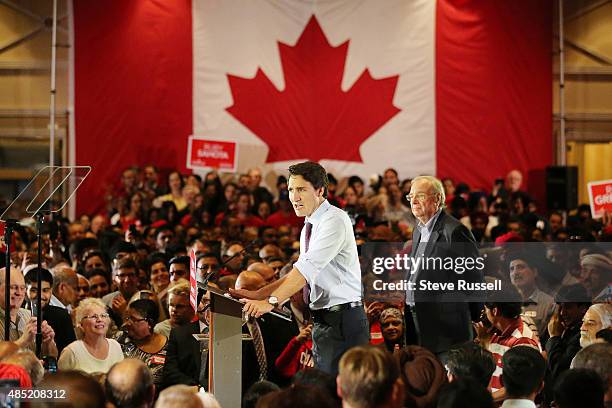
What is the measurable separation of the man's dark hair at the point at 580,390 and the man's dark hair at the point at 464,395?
1.16ft

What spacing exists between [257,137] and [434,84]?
258cm

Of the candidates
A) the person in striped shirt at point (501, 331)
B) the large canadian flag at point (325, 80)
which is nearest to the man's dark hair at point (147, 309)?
the person in striped shirt at point (501, 331)

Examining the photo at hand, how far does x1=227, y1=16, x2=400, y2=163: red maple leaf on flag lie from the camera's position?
50.2ft

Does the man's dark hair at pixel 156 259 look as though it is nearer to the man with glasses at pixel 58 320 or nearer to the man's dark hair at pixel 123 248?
the man's dark hair at pixel 123 248

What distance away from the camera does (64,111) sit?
14.8 metres

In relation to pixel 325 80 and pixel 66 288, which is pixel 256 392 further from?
pixel 325 80

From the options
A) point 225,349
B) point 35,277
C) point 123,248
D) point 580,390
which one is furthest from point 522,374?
point 123,248

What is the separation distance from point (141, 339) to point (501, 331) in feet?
7.27

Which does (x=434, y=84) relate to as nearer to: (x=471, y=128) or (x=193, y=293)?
(x=471, y=128)

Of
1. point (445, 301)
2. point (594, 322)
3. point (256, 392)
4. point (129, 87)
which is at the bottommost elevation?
point (256, 392)

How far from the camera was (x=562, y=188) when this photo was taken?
14484 millimetres

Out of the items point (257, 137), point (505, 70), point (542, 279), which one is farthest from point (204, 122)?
point (542, 279)

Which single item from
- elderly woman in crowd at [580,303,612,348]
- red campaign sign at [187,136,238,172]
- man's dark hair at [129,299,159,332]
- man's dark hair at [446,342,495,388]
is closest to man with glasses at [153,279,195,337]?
man's dark hair at [129,299,159,332]

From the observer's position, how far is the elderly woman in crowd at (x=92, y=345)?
20.2ft
